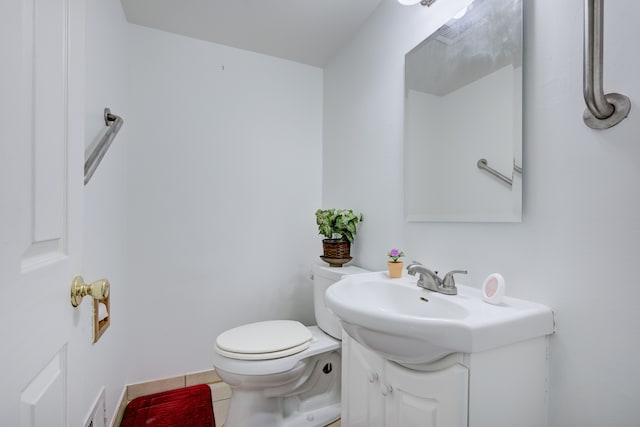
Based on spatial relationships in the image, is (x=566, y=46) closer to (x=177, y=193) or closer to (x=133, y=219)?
(x=177, y=193)

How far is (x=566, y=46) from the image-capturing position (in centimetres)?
82

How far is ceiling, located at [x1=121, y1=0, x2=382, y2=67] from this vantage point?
1.58m

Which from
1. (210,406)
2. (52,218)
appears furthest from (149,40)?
(210,406)

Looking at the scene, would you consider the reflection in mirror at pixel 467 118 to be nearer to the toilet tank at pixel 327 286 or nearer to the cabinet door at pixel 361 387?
the toilet tank at pixel 327 286

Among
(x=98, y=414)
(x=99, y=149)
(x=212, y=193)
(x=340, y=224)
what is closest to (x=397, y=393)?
(x=340, y=224)

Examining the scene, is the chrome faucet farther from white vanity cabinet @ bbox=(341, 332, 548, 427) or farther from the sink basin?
white vanity cabinet @ bbox=(341, 332, 548, 427)

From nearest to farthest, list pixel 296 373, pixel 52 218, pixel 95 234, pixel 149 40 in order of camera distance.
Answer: pixel 52 218
pixel 95 234
pixel 296 373
pixel 149 40

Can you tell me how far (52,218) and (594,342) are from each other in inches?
48.1

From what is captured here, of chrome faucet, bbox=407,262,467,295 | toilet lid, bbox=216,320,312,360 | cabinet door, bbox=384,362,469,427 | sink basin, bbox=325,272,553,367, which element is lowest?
toilet lid, bbox=216,320,312,360

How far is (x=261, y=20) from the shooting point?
67.1 inches

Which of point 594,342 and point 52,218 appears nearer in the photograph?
point 52,218

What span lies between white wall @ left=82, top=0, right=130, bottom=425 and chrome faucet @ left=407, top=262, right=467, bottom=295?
1.12 meters

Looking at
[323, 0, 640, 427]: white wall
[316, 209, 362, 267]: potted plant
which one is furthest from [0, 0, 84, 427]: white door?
[316, 209, 362, 267]: potted plant

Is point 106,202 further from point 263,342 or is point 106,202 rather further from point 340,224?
point 340,224
